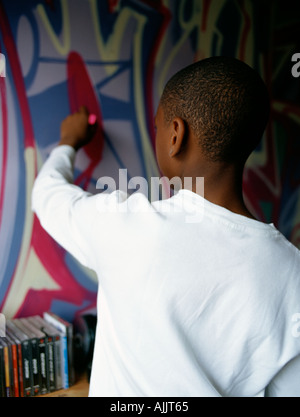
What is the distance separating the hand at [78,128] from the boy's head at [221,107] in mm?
762

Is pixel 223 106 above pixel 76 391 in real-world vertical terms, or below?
above

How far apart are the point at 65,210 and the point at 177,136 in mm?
338

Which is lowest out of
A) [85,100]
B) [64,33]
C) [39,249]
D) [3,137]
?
[39,249]

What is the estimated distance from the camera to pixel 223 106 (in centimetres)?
71

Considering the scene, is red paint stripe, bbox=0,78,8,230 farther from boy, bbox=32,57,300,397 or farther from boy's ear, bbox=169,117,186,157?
boy's ear, bbox=169,117,186,157

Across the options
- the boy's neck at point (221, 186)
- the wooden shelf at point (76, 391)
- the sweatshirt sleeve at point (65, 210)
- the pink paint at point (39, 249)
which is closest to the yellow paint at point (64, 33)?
the pink paint at point (39, 249)

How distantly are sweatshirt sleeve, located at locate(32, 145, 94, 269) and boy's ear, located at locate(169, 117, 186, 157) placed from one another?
0.23 metres

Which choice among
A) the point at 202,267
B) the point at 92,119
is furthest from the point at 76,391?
the point at 92,119

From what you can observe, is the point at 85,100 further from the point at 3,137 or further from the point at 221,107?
the point at 221,107

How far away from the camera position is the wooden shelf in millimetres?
1333

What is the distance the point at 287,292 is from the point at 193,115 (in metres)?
0.42

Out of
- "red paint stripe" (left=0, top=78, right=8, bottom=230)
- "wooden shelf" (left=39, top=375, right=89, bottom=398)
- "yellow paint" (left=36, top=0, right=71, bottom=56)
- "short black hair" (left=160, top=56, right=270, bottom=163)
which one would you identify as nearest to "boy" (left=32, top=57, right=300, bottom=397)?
"short black hair" (left=160, top=56, right=270, bottom=163)

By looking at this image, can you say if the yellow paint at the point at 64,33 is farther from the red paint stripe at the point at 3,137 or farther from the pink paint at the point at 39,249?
the red paint stripe at the point at 3,137

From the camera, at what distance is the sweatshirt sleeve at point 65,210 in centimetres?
83
